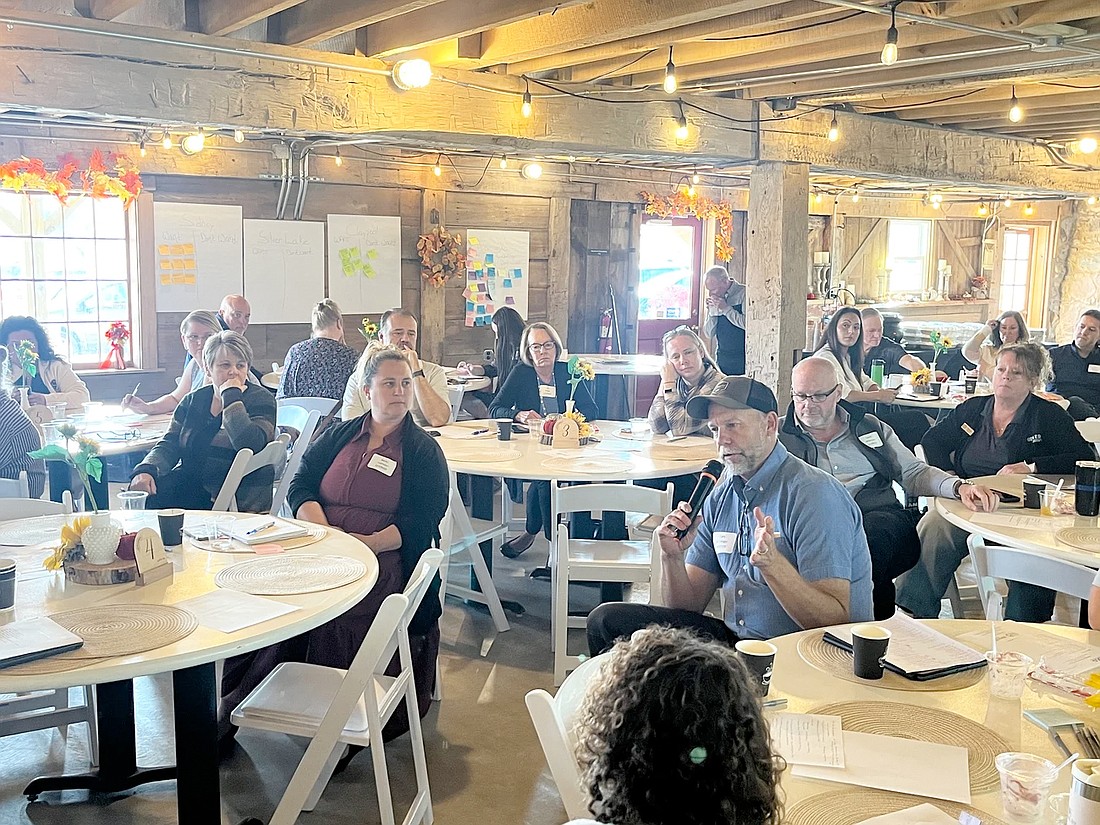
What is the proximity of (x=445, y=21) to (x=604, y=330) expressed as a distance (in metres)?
6.65

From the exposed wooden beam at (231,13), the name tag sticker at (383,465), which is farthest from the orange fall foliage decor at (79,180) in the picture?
the name tag sticker at (383,465)

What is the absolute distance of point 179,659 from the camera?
2283mm

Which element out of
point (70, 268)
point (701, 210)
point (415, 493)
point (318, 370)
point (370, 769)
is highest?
point (701, 210)

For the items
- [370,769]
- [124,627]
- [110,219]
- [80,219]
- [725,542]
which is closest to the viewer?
[124,627]

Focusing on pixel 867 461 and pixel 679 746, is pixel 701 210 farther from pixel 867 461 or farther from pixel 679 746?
pixel 679 746

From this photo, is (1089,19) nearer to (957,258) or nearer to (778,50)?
(778,50)

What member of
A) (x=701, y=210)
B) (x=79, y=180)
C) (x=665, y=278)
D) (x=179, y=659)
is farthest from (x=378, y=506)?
(x=701, y=210)

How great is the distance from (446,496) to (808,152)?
4345 millimetres

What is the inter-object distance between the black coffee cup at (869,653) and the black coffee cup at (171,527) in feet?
6.56

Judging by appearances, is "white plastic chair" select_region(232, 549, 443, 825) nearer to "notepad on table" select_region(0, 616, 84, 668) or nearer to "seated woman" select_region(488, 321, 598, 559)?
"notepad on table" select_region(0, 616, 84, 668)

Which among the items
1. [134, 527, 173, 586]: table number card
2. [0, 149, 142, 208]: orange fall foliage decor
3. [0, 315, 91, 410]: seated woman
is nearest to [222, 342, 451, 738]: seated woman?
[134, 527, 173, 586]: table number card

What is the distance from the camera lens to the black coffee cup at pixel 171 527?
10.1 feet

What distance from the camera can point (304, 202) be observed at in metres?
8.91

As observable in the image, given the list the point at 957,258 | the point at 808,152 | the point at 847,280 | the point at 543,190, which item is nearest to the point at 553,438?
the point at 808,152
